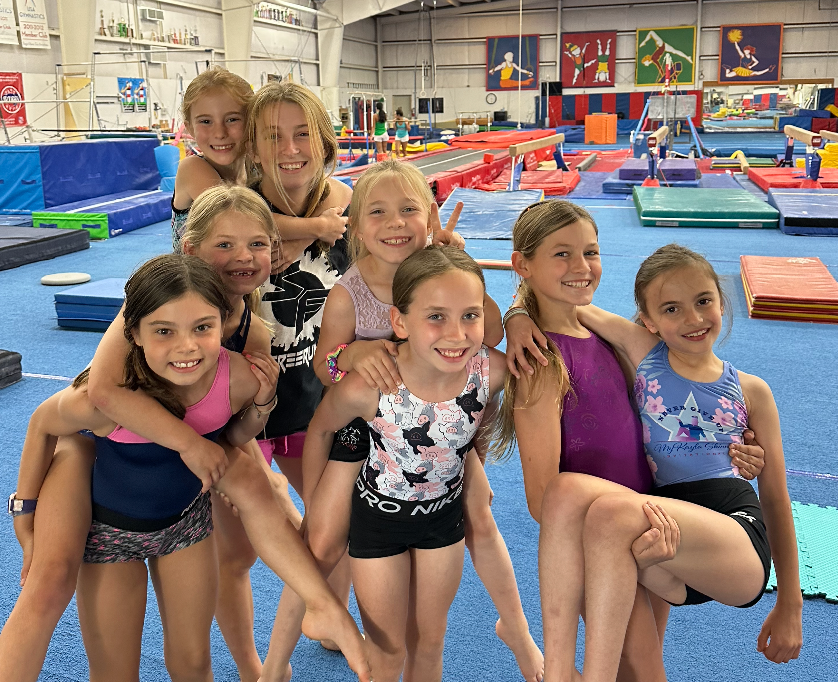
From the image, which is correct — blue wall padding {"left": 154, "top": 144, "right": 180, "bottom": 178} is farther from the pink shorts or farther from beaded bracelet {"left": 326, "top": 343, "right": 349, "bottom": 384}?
beaded bracelet {"left": 326, "top": 343, "right": 349, "bottom": 384}

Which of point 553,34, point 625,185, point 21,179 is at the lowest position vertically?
point 625,185

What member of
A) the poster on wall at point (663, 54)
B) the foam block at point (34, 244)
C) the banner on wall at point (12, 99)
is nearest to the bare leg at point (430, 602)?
the foam block at point (34, 244)

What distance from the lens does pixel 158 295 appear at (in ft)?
5.27

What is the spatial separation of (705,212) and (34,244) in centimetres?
793

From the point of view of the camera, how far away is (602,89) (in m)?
27.9

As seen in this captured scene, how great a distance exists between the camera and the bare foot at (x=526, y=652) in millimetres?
2121

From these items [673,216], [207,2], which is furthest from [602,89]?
[673,216]

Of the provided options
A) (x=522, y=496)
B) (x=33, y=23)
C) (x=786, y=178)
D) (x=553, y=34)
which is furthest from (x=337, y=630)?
(x=553, y=34)

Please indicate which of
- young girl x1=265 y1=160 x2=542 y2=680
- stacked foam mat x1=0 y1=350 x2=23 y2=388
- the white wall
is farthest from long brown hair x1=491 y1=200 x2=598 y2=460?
the white wall

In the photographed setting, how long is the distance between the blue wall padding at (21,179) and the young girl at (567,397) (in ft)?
33.0

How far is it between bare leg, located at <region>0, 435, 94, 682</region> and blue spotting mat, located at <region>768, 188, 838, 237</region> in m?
9.06

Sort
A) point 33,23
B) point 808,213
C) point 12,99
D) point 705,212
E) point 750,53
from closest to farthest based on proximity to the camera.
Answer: point 808,213, point 705,212, point 12,99, point 33,23, point 750,53

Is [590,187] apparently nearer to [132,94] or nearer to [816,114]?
[132,94]

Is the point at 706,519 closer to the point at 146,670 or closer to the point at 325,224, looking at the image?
the point at 325,224
